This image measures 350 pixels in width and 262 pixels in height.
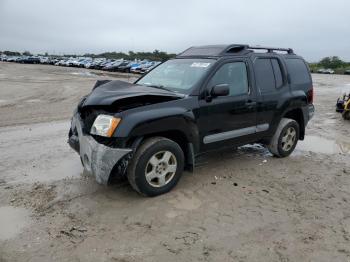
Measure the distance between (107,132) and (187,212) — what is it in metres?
1.35

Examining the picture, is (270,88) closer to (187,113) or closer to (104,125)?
(187,113)

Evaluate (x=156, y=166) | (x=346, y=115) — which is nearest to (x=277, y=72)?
(x=156, y=166)

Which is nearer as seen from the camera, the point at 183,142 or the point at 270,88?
the point at 183,142

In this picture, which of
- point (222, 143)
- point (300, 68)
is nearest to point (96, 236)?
point (222, 143)

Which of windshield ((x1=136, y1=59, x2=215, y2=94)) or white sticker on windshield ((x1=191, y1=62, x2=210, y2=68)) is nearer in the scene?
windshield ((x1=136, y1=59, x2=215, y2=94))

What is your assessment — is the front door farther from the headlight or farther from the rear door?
the headlight

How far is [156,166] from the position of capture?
4.69 m

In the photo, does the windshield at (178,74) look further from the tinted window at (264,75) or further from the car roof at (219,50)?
the tinted window at (264,75)

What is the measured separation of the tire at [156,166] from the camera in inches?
177

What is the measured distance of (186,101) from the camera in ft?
16.1

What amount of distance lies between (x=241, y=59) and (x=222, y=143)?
4.46 ft

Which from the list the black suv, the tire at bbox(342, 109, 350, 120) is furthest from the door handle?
the tire at bbox(342, 109, 350, 120)

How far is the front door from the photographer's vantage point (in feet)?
17.1

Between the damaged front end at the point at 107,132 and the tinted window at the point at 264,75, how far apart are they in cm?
177
